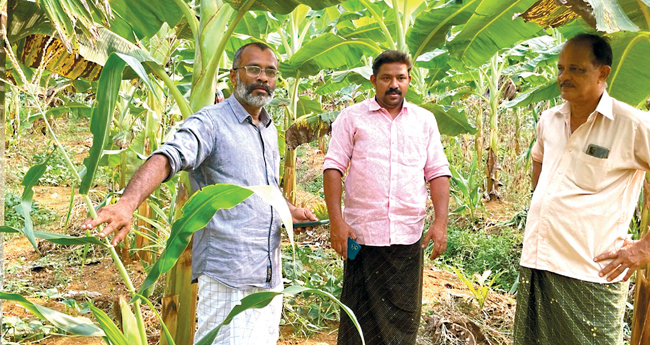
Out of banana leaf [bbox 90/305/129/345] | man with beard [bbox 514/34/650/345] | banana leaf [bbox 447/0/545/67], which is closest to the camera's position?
banana leaf [bbox 90/305/129/345]

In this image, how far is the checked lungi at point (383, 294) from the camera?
9.20ft

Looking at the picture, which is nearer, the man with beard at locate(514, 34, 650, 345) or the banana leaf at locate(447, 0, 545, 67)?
the man with beard at locate(514, 34, 650, 345)

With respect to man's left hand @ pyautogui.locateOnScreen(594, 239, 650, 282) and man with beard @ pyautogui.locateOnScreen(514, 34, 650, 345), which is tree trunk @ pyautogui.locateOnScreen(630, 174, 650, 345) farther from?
man's left hand @ pyautogui.locateOnScreen(594, 239, 650, 282)

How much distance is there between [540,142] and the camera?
8.55 ft

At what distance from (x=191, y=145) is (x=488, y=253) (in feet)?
14.3

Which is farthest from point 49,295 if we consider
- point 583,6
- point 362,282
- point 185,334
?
point 583,6

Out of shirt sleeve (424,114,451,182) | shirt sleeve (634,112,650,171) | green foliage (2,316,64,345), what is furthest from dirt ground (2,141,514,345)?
shirt sleeve (634,112,650,171)

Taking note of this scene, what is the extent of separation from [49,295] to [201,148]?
8.73ft

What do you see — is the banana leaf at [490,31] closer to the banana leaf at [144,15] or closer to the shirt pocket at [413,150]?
the shirt pocket at [413,150]

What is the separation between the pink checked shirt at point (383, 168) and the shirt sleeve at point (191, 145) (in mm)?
819

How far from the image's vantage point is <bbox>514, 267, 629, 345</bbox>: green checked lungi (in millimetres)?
2221

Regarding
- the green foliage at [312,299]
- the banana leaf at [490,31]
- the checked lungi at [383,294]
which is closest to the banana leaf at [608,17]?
the checked lungi at [383,294]

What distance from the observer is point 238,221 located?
2.18 metres

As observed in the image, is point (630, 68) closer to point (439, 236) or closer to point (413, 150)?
point (413, 150)
